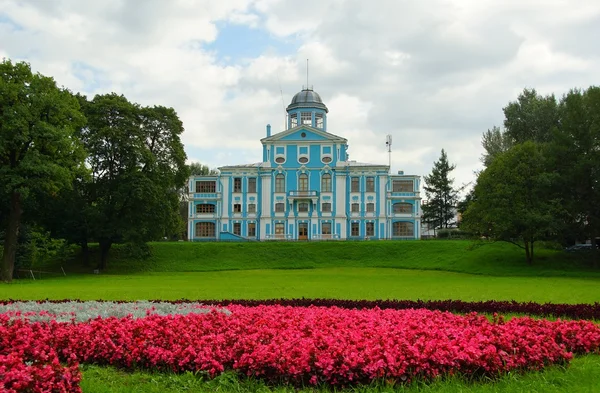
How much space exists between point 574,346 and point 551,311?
16.1ft

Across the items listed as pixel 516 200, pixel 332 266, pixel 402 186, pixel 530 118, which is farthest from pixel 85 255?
pixel 530 118

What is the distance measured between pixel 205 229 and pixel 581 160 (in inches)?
1608

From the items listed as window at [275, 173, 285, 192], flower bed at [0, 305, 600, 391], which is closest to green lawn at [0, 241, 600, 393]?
window at [275, 173, 285, 192]

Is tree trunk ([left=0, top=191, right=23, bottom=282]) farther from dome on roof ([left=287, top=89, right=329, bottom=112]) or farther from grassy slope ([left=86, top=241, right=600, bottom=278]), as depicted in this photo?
dome on roof ([left=287, top=89, right=329, bottom=112])

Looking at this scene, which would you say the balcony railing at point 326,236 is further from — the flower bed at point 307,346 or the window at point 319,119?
the flower bed at point 307,346

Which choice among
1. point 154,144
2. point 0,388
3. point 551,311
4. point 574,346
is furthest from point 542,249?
point 0,388

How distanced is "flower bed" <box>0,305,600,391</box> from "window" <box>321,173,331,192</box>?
181 feet

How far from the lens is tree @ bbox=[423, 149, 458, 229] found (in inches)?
2928

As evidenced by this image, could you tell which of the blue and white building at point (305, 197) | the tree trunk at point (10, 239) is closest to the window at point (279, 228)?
the blue and white building at point (305, 197)

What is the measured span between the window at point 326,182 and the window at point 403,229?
828cm

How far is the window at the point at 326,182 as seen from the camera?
6544cm

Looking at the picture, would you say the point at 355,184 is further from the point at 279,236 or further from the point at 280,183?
the point at 279,236

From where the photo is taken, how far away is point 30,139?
101 ft

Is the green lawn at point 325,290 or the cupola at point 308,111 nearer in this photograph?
the green lawn at point 325,290
